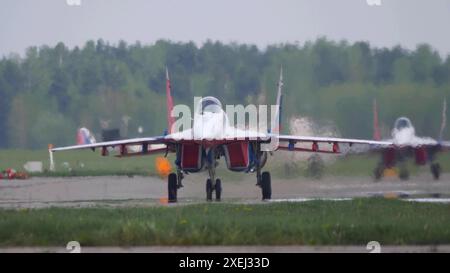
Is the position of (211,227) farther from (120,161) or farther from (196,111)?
(120,161)

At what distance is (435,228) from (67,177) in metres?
18.6

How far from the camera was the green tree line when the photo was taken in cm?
2455

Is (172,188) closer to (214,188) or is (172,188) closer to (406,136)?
(214,188)

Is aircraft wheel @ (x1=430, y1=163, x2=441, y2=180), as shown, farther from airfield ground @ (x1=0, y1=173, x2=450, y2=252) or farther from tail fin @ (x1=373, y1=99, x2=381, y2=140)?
airfield ground @ (x1=0, y1=173, x2=450, y2=252)

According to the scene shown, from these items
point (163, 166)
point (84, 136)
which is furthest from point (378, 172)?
point (84, 136)

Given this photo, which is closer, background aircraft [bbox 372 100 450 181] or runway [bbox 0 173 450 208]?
runway [bbox 0 173 450 208]

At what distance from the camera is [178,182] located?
21.7 m

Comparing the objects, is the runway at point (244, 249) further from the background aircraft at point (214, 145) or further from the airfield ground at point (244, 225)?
the background aircraft at point (214, 145)

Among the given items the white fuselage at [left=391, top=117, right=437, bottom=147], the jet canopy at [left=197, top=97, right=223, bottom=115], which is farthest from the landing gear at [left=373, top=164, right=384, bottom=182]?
the jet canopy at [left=197, top=97, right=223, bottom=115]

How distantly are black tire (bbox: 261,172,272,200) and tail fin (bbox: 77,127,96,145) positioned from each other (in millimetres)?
6132

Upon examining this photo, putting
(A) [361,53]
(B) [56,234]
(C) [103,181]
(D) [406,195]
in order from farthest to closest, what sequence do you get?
(C) [103,181]
(A) [361,53]
(D) [406,195]
(B) [56,234]

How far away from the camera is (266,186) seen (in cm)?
2159

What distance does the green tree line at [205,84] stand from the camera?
80.5ft
